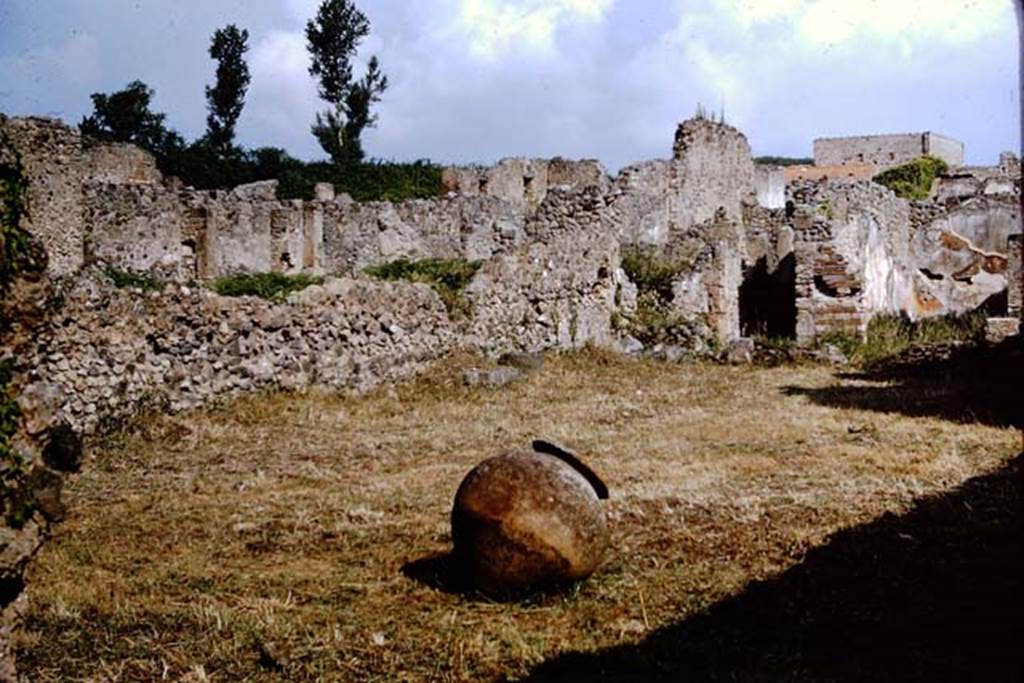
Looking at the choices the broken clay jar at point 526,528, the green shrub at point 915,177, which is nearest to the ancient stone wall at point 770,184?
the green shrub at point 915,177

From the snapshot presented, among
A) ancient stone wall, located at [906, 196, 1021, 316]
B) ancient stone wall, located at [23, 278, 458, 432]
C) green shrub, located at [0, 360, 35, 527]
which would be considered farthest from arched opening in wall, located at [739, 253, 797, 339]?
green shrub, located at [0, 360, 35, 527]

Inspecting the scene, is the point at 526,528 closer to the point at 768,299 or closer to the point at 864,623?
the point at 864,623

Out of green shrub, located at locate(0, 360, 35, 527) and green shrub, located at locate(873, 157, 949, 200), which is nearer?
green shrub, located at locate(0, 360, 35, 527)

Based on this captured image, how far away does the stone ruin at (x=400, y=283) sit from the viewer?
33.9 ft

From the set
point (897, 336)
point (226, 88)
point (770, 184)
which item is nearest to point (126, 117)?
point (226, 88)

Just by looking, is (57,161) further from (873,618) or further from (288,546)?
(873,618)

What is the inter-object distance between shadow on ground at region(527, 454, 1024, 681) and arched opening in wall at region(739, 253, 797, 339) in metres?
15.9

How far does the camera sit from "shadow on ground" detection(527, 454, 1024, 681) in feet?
14.3

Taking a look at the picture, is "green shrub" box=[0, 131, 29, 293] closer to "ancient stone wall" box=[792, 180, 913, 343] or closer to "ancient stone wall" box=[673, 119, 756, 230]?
"ancient stone wall" box=[792, 180, 913, 343]

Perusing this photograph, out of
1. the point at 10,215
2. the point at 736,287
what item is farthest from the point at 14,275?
the point at 736,287

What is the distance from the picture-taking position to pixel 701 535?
6.47 m

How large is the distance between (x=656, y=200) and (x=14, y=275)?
27357mm

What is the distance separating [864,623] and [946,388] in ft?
32.2

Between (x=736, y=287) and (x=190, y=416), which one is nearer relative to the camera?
(x=190, y=416)
